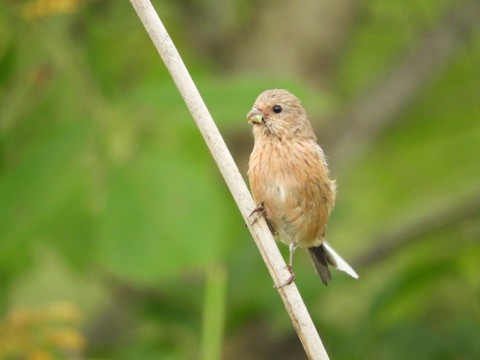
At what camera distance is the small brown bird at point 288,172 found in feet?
15.7

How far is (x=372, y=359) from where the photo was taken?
21.4ft

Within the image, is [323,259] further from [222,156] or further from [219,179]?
[219,179]

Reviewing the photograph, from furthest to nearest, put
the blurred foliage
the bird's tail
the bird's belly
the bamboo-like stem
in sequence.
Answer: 1. the blurred foliage
2. the bird's tail
3. the bird's belly
4. the bamboo-like stem

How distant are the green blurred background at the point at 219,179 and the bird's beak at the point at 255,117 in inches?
24.1

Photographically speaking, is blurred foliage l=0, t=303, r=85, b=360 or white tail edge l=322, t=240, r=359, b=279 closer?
white tail edge l=322, t=240, r=359, b=279

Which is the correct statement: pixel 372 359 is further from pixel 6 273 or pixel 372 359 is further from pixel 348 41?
pixel 348 41

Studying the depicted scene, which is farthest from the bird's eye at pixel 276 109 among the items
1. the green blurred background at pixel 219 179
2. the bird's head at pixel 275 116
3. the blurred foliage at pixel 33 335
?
the blurred foliage at pixel 33 335

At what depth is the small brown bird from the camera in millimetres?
4777

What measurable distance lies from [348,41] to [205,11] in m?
1.35

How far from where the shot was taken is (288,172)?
4820 millimetres

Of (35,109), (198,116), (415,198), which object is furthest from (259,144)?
(415,198)

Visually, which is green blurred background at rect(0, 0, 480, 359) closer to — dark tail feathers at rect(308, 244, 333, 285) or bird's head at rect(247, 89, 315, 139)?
dark tail feathers at rect(308, 244, 333, 285)

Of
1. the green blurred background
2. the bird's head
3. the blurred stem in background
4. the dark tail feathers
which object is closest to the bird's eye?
the bird's head

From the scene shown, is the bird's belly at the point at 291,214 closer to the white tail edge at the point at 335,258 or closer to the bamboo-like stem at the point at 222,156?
the white tail edge at the point at 335,258
